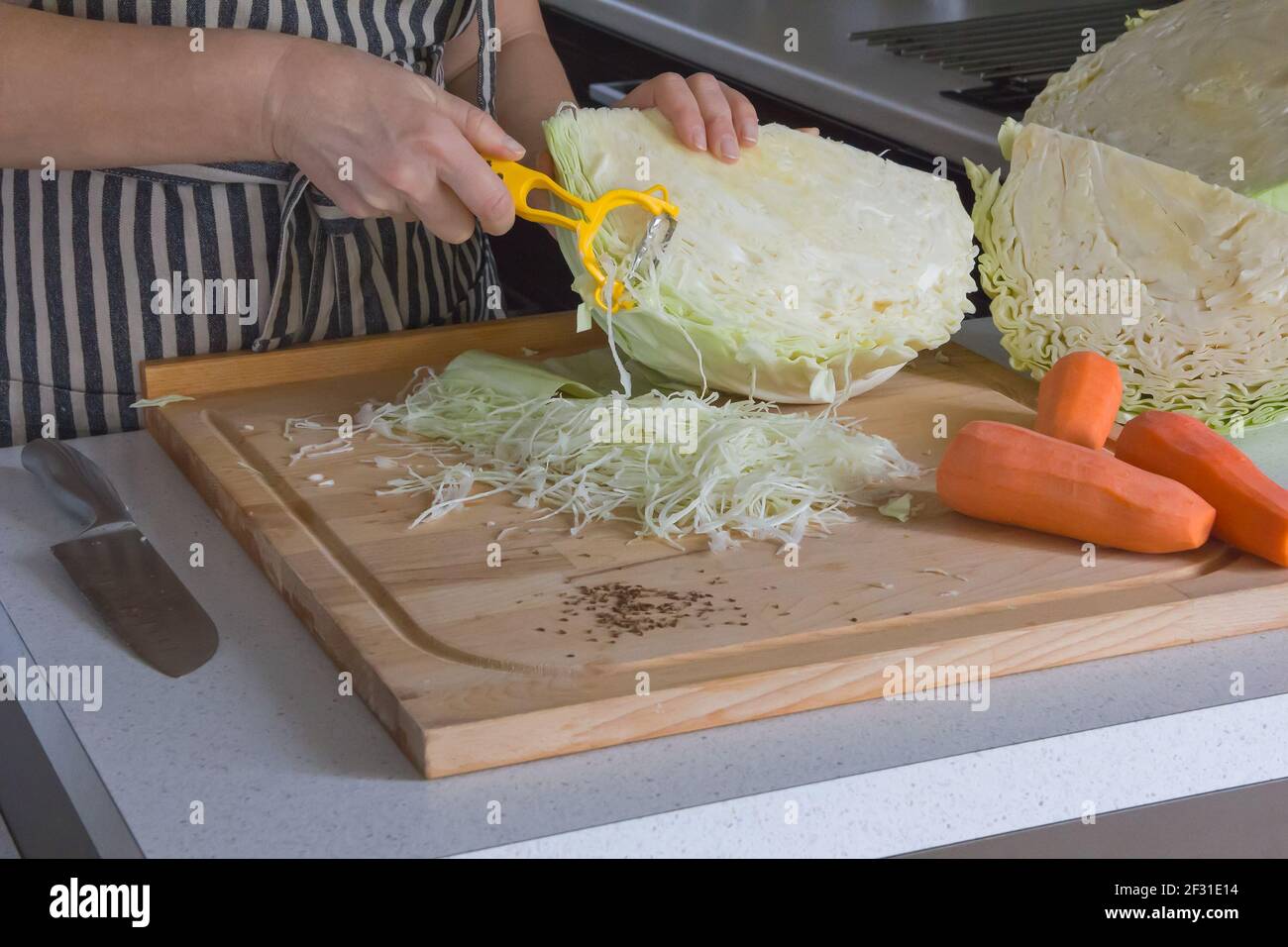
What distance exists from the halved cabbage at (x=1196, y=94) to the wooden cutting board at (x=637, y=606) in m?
0.47

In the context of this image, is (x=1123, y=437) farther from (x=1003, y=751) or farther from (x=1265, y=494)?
(x=1003, y=751)

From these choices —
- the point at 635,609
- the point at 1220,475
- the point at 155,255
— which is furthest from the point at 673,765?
the point at 155,255

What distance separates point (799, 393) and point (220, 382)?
60 cm

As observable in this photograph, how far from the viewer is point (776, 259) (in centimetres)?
142

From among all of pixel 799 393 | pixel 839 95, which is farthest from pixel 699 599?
pixel 839 95

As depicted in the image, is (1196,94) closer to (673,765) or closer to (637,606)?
(637,606)

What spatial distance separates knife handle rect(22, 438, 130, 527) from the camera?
3.80 feet

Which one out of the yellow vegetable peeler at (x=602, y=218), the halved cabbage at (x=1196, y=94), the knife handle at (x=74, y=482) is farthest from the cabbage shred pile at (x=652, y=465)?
the halved cabbage at (x=1196, y=94)

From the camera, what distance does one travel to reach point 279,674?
965mm

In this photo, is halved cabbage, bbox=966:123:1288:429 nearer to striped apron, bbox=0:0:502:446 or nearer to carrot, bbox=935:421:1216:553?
carrot, bbox=935:421:1216:553

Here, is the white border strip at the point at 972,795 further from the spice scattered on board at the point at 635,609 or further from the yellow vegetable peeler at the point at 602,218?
the yellow vegetable peeler at the point at 602,218

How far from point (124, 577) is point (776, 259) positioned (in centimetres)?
71

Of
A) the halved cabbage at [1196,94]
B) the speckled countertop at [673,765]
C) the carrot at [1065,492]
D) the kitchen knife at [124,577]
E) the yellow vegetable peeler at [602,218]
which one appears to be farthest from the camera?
the halved cabbage at [1196,94]

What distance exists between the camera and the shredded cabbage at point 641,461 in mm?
1153
